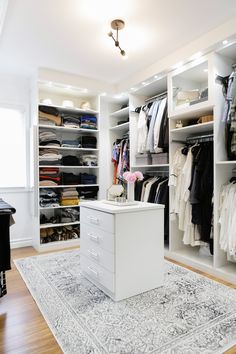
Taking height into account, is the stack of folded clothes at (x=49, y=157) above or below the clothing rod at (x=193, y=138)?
below

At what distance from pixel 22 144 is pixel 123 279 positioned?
2764 millimetres

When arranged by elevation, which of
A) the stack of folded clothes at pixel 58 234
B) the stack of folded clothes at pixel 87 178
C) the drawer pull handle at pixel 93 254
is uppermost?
the stack of folded clothes at pixel 87 178

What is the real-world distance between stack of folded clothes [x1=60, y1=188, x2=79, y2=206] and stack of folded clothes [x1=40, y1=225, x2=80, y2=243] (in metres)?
0.44

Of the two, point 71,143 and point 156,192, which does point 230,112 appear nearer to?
point 156,192

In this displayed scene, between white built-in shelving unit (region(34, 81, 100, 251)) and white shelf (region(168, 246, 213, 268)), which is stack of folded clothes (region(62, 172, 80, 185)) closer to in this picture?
white built-in shelving unit (region(34, 81, 100, 251))

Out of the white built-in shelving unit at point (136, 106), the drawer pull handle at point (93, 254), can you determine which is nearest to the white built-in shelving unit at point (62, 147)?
the white built-in shelving unit at point (136, 106)

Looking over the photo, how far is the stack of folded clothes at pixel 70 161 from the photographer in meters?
3.91

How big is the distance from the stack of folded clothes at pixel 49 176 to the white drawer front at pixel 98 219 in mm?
1300

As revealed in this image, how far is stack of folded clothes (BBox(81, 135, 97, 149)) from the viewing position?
4.12m

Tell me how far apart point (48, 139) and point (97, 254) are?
2.12 meters

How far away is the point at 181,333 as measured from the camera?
170cm

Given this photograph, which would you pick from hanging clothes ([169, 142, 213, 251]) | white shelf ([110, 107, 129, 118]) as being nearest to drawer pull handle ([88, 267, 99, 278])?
hanging clothes ([169, 142, 213, 251])

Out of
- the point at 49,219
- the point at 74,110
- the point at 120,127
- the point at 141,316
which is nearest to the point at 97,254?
the point at 141,316

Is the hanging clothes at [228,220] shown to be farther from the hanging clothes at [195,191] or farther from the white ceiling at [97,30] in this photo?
the white ceiling at [97,30]
